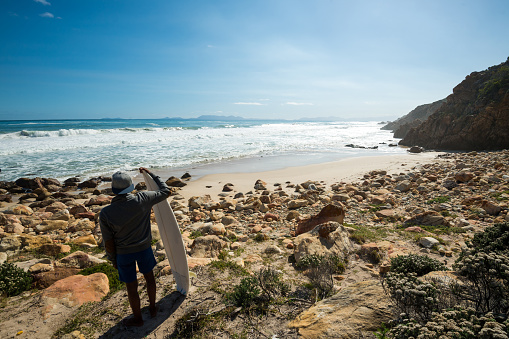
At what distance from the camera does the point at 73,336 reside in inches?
135

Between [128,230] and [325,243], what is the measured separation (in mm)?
4518

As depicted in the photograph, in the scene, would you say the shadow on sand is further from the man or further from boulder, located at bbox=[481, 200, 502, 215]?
boulder, located at bbox=[481, 200, 502, 215]

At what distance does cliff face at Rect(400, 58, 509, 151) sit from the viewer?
23.3 meters

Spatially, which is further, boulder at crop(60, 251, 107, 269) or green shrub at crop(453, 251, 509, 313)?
boulder at crop(60, 251, 107, 269)

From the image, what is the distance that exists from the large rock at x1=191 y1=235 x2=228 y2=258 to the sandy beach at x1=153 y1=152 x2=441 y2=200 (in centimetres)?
607

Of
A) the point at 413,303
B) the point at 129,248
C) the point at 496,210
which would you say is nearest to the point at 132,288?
the point at 129,248

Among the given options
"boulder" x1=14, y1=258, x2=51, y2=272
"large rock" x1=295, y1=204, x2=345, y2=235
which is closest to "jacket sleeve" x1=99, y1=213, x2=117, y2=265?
"boulder" x1=14, y1=258, x2=51, y2=272

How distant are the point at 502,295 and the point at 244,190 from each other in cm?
1125

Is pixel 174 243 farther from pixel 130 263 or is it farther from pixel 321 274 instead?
pixel 321 274

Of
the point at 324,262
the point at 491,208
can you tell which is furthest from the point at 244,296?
the point at 491,208

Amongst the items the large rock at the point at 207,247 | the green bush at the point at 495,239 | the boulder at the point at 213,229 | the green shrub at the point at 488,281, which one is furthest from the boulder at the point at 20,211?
the green bush at the point at 495,239

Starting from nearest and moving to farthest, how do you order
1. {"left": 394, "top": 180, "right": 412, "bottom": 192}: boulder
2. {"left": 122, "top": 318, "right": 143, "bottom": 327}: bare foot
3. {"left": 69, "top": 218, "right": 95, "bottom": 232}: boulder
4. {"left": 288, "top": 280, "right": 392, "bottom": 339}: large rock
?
{"left": 288, "top": 280, "right": 392, "bottom": 339}: large rock
{"left": 122, "top": 318, "right": 143, "bottom": 327}: bare foot
{"left": 69, "top": 218, "right": 95, "bottom": 232}: boulder
{"left": 394, "top": 180, "right": 412, "bottom": 192}: boulder

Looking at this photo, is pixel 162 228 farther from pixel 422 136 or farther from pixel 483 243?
pixel 422 136

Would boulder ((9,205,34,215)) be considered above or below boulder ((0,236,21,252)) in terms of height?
below
